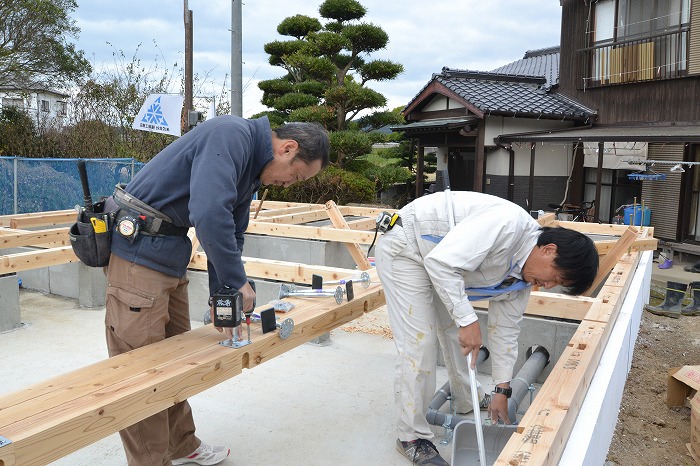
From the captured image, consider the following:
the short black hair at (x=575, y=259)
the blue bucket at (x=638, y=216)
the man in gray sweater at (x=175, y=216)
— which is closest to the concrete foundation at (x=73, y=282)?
the man in gray sweater at (x=175, y=216)

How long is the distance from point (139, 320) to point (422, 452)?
1533 mm

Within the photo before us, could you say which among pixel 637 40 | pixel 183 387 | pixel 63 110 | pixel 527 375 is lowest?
pixel 527 375

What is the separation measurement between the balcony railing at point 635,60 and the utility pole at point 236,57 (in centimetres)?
705

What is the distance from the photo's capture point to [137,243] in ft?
7.44

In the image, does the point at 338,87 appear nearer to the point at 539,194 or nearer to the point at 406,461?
the point at 539,194

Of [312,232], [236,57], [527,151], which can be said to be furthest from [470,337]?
[527,151]

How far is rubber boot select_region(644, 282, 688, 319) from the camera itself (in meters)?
6.39

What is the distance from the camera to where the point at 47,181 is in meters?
10.2

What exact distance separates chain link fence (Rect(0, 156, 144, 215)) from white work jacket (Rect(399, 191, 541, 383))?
8582mm

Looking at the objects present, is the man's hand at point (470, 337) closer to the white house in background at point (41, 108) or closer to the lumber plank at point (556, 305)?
the lumber plank at point (556, 305)

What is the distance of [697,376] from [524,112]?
878cm

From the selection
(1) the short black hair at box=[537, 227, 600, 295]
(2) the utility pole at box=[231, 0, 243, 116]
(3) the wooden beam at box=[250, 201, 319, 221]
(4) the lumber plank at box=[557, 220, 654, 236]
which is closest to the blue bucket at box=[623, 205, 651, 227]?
(4) the lumber plank at box=[557, 220, 654, 236]

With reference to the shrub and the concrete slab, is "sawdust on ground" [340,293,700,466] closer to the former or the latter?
the concrete slab

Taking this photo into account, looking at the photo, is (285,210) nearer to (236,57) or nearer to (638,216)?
(236,57)
